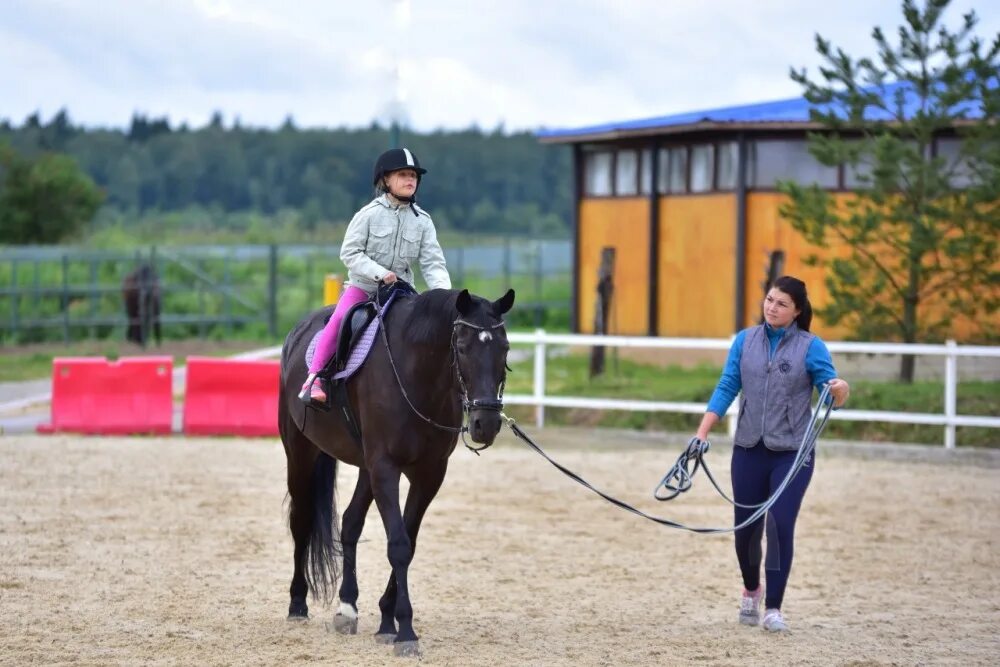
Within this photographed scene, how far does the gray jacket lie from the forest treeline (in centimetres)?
→ 7419

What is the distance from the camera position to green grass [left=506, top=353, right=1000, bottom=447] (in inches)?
674

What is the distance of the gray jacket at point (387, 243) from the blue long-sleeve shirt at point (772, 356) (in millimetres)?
1586

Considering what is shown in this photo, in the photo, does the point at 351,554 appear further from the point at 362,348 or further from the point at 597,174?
the point at 597,174

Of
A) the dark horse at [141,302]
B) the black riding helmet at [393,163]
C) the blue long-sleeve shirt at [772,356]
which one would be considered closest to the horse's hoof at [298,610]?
the black riding helmet at [393,163]

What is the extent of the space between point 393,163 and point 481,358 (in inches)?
55.8

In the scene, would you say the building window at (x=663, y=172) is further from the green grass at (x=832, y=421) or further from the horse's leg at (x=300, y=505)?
the horse's leg at (x=300, y=505)

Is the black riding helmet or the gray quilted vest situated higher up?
the black riding helmet

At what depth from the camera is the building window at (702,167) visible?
84.7 feet

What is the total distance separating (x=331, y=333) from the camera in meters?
8.07

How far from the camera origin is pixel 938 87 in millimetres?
20797

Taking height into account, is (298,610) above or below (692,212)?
below

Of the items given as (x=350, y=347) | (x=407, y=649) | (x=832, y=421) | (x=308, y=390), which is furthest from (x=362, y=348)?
Answer: (x=832, y=421)

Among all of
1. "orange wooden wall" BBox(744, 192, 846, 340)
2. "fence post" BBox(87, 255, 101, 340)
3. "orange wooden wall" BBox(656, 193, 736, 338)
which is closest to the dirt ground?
"orange wooden wall" BBox(744, 192, 846, 340)

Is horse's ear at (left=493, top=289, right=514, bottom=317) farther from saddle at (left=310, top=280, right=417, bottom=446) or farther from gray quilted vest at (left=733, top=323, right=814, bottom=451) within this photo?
gray quilted vest at (left=733, top=323, right=814, bottom=451)
